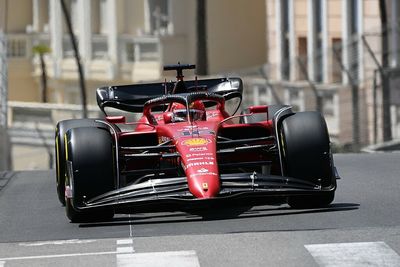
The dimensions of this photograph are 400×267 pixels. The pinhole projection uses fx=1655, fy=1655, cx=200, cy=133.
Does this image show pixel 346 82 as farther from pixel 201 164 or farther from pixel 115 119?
pixel 201 164

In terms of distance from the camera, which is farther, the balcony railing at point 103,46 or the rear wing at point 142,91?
the balcony railing at point 103,46

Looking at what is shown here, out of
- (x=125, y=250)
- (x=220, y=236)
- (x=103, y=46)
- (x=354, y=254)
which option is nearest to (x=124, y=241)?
(x=125, y=250)

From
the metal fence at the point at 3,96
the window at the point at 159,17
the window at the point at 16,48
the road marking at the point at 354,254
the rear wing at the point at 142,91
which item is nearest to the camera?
the road marking at the point at 354,254

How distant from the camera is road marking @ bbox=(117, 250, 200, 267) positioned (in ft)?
38.1

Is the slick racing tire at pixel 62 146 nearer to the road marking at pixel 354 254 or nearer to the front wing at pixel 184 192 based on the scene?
the front wing at pixel 184 192

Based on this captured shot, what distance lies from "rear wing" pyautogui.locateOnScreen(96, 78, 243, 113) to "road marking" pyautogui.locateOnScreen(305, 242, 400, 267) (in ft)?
15.4

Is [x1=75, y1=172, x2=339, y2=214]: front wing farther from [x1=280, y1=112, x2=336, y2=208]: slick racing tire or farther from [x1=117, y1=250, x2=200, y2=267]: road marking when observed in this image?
[x1=117, y1=250, x2=200, y2=267]: road marking

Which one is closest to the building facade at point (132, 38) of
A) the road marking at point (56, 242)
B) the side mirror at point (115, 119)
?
the side mirror at point (115, 119)

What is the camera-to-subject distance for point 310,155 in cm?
1421

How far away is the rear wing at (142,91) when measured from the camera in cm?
1650

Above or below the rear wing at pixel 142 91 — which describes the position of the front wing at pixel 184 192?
below

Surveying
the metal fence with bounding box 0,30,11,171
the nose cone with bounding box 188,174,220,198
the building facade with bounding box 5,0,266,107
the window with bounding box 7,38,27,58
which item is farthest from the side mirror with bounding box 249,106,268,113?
the window with bounding box 7,38,27,58

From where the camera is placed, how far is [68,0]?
185ft

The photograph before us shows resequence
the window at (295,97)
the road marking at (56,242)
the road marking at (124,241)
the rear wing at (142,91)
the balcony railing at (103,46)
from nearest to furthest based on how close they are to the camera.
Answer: the road marking at (124,241) → the road marking at (56,242) → the rear wing at (142,91) → the window at (295,97) → the balcony railing at (103,46)
